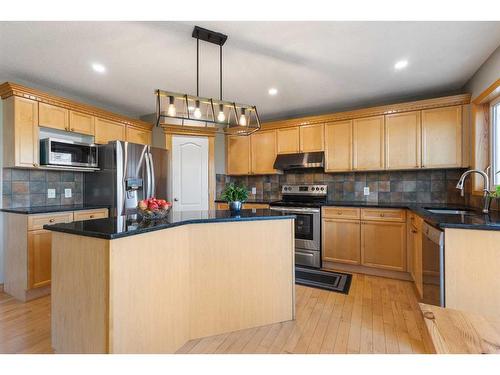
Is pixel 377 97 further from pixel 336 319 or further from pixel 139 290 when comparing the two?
pixel 139 290

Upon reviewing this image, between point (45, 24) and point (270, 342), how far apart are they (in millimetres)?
2999

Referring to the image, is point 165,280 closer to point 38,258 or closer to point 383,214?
point 38,258

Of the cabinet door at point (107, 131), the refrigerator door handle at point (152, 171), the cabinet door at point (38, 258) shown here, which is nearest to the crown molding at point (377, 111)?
the refrigerator door handle at point (152, 171)

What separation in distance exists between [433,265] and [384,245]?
120 centimetres

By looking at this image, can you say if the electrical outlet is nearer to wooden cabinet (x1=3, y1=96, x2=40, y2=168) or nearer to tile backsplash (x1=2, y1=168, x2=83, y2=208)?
tile backsplash (x1=2, y1=168, x2=83, y2=208)

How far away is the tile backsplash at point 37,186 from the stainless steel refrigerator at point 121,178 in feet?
0.47

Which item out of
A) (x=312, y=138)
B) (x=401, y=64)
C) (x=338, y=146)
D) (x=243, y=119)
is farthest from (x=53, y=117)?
(x=401, y=64)

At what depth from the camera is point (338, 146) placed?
379 cm

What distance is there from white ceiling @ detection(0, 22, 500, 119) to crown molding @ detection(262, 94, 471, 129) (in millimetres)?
193

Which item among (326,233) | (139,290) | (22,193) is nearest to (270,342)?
(139,290)

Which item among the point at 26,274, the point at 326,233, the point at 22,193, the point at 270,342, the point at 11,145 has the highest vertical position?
the point at 11,145

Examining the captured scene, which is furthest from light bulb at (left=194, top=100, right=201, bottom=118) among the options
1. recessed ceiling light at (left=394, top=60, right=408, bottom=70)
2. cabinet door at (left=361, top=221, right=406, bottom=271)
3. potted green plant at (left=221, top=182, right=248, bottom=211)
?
cabinet door at (left=361, top=221, right=406, bottom=271)

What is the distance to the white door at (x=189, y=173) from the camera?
4305 mm

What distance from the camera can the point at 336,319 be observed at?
7.18 ft
